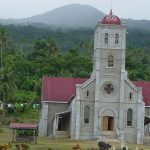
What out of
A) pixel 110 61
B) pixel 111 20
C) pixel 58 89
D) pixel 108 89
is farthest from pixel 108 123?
pixel 111 20

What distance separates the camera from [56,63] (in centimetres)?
10581

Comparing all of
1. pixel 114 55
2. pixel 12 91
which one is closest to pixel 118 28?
pixel 114 55

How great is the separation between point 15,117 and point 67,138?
19.3 metres

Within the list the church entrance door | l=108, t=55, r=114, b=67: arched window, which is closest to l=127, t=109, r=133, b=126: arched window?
the church entrance door

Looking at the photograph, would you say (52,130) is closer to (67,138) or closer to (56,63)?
(67,138)

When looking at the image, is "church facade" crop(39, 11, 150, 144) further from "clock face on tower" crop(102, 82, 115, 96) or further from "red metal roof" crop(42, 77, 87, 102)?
"red metal roof" crop(42, 77, 87, 102)

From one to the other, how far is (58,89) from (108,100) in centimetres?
678

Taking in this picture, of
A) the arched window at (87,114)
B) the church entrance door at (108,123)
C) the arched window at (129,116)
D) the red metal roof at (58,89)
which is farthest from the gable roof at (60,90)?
the church entrance door at (108,123)

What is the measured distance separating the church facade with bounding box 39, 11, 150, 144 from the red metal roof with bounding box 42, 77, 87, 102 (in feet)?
6.23

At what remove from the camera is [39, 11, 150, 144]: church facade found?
58319 mm

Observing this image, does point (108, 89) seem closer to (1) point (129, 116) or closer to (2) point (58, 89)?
(1) point (129, 116)

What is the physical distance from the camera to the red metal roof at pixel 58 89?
6194 cm

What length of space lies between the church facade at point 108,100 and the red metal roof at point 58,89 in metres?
1.90

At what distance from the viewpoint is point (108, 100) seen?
5903cm
